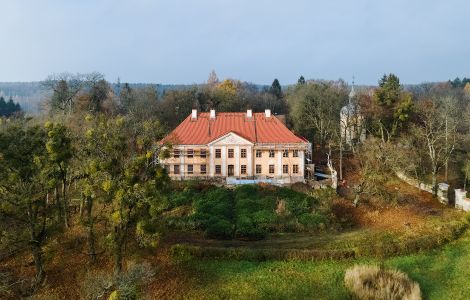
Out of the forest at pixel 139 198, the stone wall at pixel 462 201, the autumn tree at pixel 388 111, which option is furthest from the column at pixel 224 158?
the stone wall at pixel 462 201

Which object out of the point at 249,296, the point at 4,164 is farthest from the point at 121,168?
the point at 249,296

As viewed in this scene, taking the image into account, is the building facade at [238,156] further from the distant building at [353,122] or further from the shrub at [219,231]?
the shrub at [219,231]

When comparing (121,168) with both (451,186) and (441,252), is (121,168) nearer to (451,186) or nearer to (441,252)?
(441,252)

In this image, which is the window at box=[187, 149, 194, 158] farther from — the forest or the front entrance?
the forest

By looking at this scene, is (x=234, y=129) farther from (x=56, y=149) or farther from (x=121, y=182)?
(x=121, y=182)

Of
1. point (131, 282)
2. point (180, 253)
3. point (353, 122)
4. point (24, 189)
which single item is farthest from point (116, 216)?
point (353, 122)

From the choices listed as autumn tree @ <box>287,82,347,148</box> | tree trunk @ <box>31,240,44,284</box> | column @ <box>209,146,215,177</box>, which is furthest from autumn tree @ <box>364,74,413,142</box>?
tree trunk @ <box>31,240,44,284</box>
